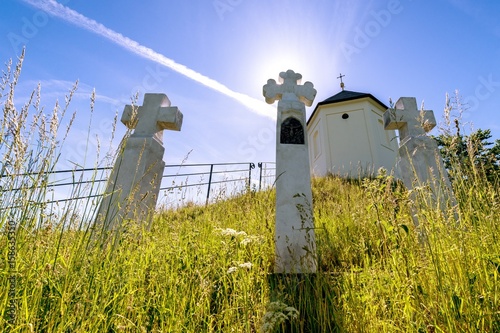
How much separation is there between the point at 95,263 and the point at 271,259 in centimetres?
182

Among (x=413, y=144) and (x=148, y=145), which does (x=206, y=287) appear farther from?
(x=413, y=144)

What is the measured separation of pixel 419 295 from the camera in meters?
1.62

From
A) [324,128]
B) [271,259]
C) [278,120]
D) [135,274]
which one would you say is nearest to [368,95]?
[324,128]

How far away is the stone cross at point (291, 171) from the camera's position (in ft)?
9.44

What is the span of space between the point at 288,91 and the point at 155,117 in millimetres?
1984

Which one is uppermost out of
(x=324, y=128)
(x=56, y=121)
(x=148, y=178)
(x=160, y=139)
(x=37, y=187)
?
(x=324, y=128)

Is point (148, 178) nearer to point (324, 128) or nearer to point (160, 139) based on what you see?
point (160, 139)

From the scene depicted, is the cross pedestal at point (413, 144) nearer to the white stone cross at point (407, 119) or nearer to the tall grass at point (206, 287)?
the white stone cross at point (407, 119)

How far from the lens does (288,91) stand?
397 centimetres

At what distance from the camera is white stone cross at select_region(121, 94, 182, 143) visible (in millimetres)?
3822

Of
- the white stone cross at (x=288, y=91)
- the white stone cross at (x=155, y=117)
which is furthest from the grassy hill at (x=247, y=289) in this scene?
the white stone cross at (x=288, y=91)

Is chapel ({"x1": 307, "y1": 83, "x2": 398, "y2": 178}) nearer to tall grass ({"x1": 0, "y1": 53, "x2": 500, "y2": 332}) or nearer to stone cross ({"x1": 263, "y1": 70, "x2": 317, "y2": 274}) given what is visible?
stone cross ({"x1": 263, "y1": 70, "x2": 317, "y2": 274})

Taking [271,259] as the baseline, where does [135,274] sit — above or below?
below

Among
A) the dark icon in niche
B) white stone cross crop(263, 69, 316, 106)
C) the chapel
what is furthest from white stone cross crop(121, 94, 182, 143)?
the chapel
